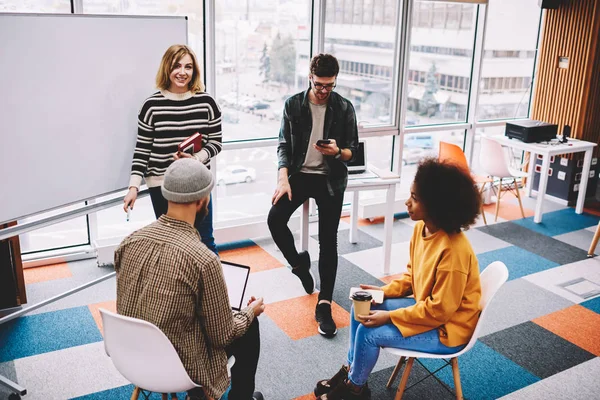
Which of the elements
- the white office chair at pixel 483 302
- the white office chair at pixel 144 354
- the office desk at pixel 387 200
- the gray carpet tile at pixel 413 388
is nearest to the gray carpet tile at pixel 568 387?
the gray carpet tile at pixel 413 388

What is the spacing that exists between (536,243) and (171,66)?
348 centimetres

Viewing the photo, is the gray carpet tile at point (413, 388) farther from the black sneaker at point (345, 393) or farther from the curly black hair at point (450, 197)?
the curly black hair at point (450, 197)

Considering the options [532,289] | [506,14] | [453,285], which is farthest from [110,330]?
[506,14]

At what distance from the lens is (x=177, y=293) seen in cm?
188

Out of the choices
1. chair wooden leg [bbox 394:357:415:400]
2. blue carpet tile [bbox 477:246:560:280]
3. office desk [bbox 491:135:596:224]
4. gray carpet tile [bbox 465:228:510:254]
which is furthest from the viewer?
office desk [bbox 491:135:596:224]

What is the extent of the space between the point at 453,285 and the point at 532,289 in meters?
2.20

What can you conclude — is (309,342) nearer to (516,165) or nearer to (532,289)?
(532,289)

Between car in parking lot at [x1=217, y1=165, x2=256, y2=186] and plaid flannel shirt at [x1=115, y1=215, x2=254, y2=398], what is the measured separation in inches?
116

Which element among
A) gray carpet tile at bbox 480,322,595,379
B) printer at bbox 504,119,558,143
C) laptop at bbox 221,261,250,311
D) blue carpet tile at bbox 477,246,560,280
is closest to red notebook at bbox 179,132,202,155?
laptop at bbox 221,261,250,311

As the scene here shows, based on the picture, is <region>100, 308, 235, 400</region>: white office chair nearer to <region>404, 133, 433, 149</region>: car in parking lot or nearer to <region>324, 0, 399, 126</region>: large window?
<region>324, 0, 399, 126</region>: large window

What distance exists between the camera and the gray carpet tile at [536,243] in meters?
4.78

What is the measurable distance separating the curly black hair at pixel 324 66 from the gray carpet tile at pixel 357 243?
72.7 inches

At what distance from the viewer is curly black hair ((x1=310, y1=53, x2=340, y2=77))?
326 centimetres

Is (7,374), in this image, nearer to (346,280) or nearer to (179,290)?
(179,290)
